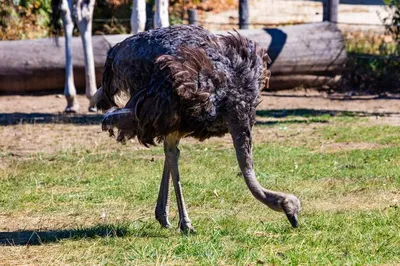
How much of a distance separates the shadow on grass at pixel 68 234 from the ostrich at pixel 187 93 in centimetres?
23

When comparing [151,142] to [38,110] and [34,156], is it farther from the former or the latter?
[38,110]

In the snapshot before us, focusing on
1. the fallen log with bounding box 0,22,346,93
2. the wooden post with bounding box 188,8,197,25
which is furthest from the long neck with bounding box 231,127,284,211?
the wooden post with bounding box 188,8,197,25

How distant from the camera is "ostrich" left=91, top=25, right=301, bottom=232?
5871 millimetres

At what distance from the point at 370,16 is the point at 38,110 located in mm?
9377

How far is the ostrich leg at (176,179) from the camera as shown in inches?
245

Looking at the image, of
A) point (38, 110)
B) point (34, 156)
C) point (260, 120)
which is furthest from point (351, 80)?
point (34, 156)

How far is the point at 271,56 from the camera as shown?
48.3 feet

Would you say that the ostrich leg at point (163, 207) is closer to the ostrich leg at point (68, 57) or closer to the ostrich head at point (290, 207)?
the ostrich head at point (290, 207)

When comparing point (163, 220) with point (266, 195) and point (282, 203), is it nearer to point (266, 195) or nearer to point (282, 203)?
point (266, 195)

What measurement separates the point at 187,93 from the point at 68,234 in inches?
47.9

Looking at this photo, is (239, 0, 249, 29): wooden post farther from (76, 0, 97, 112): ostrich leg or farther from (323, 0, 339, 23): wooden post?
(76, 0, 97, 112): ostrich leg

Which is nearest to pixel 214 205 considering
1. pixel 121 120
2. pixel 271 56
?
pixel 121 120

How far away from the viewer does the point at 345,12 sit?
20.2m

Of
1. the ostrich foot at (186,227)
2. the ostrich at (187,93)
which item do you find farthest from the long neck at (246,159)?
the ostrich foot at (186,227)
